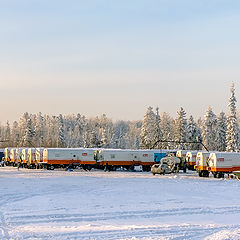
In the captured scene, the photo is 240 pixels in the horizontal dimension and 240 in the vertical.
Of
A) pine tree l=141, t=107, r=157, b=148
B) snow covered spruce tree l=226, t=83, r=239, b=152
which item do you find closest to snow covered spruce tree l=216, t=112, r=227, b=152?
pine tree l=141, t=107, r=157, b=148

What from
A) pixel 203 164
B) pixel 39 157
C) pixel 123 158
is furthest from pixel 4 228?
pixel 39 157

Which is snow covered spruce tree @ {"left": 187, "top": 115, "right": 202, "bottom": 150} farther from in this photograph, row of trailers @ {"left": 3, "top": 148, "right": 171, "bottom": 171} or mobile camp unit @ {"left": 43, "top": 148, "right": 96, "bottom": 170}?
mobile camp unit @ {"left": 43, "top": 148, "right": 96, "bottom": 170}

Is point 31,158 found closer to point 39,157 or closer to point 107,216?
point 39,157

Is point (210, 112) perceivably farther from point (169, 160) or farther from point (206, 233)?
point (206, 233)

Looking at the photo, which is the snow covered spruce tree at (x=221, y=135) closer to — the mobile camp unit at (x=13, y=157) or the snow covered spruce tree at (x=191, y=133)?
the snow covered spruce tree at (x=191, y=133)

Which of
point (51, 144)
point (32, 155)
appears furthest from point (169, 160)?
point (51, 144)

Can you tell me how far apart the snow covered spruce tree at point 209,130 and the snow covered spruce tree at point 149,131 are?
13035mm

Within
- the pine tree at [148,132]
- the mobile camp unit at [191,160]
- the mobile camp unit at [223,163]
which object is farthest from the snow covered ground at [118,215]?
the pine tree at [148,132]

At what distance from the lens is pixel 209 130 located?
10125cm

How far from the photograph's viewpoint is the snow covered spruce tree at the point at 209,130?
101 metres

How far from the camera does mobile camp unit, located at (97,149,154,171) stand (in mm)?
67750

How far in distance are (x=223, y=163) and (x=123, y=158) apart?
814 inches

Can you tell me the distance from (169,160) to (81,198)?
32378 mm

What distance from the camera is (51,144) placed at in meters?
168
